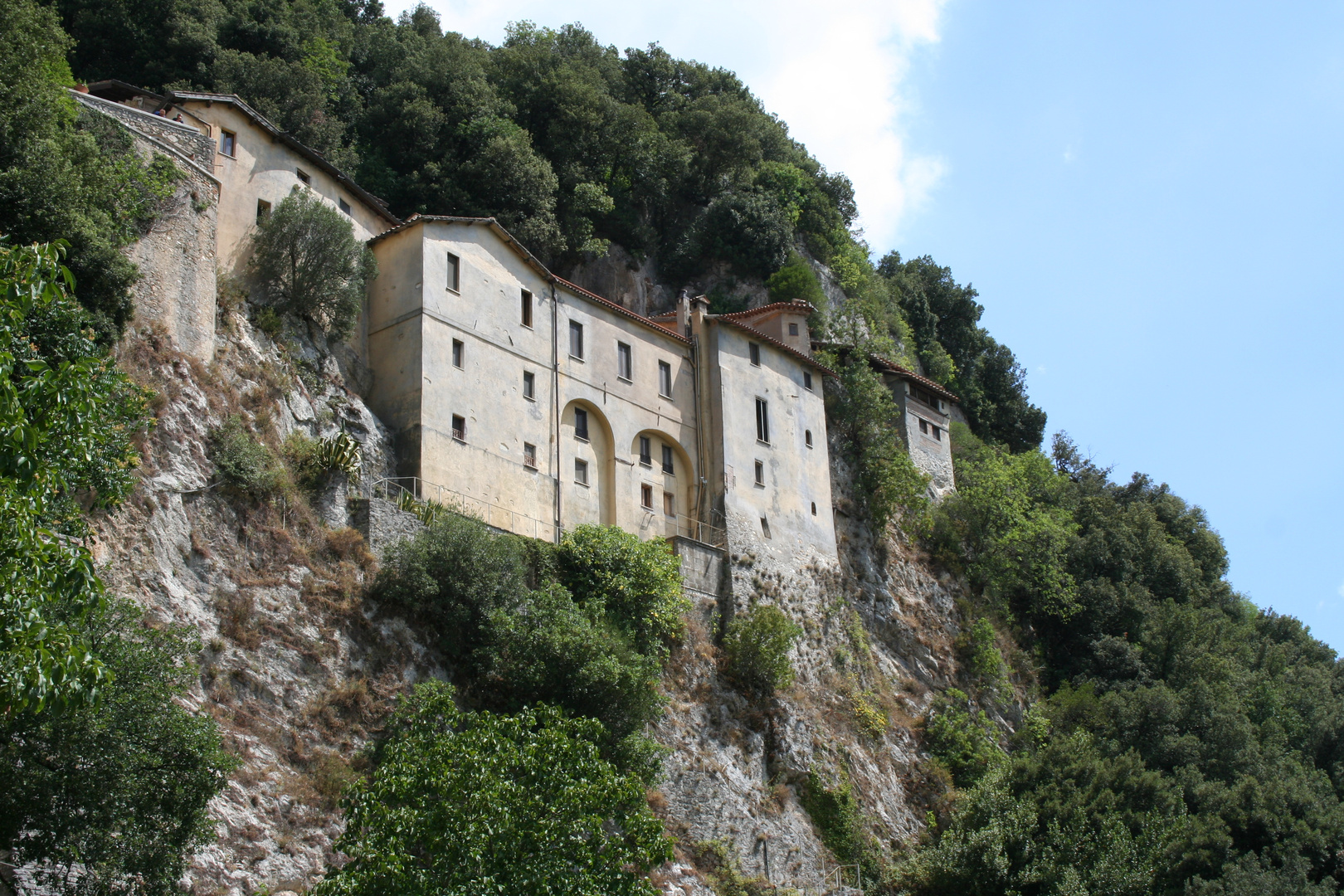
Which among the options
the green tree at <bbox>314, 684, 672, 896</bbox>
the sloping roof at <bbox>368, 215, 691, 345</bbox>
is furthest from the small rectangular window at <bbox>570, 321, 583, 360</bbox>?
the green tree at <bbox>314, 684, 672, 896</bbox>

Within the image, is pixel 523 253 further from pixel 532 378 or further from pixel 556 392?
pixel 556 392

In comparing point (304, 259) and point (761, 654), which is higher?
point (304, 259)

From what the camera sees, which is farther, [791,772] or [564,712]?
[791,772]

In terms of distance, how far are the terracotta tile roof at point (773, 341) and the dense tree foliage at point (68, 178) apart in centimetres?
2067

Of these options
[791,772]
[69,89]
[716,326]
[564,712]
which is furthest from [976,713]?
[69,89]

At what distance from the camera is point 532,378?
40.8 metres

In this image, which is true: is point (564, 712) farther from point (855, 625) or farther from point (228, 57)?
point (228, 57)

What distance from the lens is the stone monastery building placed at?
3709cm

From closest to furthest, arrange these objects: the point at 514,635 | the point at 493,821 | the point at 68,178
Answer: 1. the point at 493,821
2. the point at 68,178
3. the point at 514,635

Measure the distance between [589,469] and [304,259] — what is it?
10918 mm

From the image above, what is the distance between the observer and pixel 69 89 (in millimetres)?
32281

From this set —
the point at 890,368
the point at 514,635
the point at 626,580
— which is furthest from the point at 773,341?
the point at 514,635

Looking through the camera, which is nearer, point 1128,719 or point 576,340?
point 576,340

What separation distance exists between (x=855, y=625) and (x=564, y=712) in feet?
56.4
